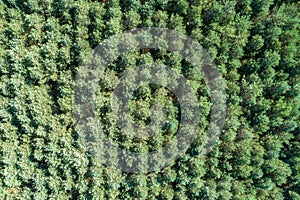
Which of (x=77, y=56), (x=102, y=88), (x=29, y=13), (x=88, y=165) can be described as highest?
(x=29, y=13)

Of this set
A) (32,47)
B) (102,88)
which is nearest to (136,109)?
(102,88)

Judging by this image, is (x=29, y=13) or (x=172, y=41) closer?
(x=172, y=41)

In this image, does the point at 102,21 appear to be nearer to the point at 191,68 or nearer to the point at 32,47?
the point at 32,47

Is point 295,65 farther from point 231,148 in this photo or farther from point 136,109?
point 136,109

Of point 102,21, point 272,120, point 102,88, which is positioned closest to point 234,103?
point 272,120

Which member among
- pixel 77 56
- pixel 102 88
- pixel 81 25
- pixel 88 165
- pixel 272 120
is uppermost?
pixel 81 25

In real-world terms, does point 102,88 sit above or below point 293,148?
above
